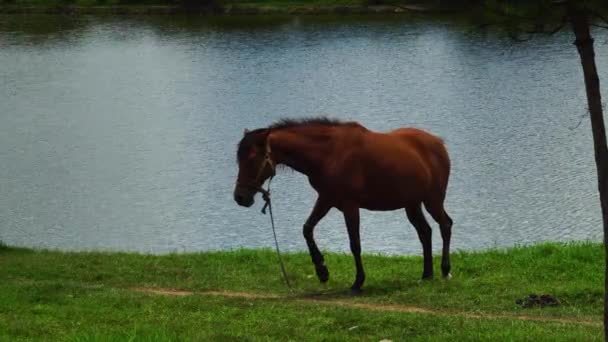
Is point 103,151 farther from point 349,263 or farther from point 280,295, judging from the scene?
point 280,295

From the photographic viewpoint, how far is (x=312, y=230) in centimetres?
1303

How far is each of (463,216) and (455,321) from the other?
1418 cm

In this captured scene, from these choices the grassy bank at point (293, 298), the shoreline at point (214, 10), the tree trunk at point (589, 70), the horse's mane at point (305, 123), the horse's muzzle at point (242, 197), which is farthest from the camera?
the shoreline at point (214, 10)

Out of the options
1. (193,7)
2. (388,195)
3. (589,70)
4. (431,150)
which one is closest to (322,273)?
(388,195)

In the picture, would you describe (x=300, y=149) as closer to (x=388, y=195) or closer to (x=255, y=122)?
(x=388, y=195)

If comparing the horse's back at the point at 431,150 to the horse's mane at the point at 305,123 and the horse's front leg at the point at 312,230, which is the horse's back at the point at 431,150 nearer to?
the horse's mane at the point at 305,123

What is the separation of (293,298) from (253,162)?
1.63 m

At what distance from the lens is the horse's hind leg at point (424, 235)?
1335 cm

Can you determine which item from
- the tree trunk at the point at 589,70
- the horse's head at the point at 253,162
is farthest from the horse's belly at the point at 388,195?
the tree trunk at the point at 589,70

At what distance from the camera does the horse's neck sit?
12.7 metres

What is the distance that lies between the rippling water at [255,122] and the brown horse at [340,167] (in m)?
2.14

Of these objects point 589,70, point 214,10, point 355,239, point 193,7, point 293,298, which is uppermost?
point 589,70

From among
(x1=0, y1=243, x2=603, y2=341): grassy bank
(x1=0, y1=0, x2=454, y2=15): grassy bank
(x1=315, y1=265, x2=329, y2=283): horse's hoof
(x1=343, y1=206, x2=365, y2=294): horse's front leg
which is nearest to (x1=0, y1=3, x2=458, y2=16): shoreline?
(x1=0, y1=0, x2=454, y2=15): grassy bank

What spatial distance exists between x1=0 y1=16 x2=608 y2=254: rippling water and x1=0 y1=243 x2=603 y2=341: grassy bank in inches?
106
